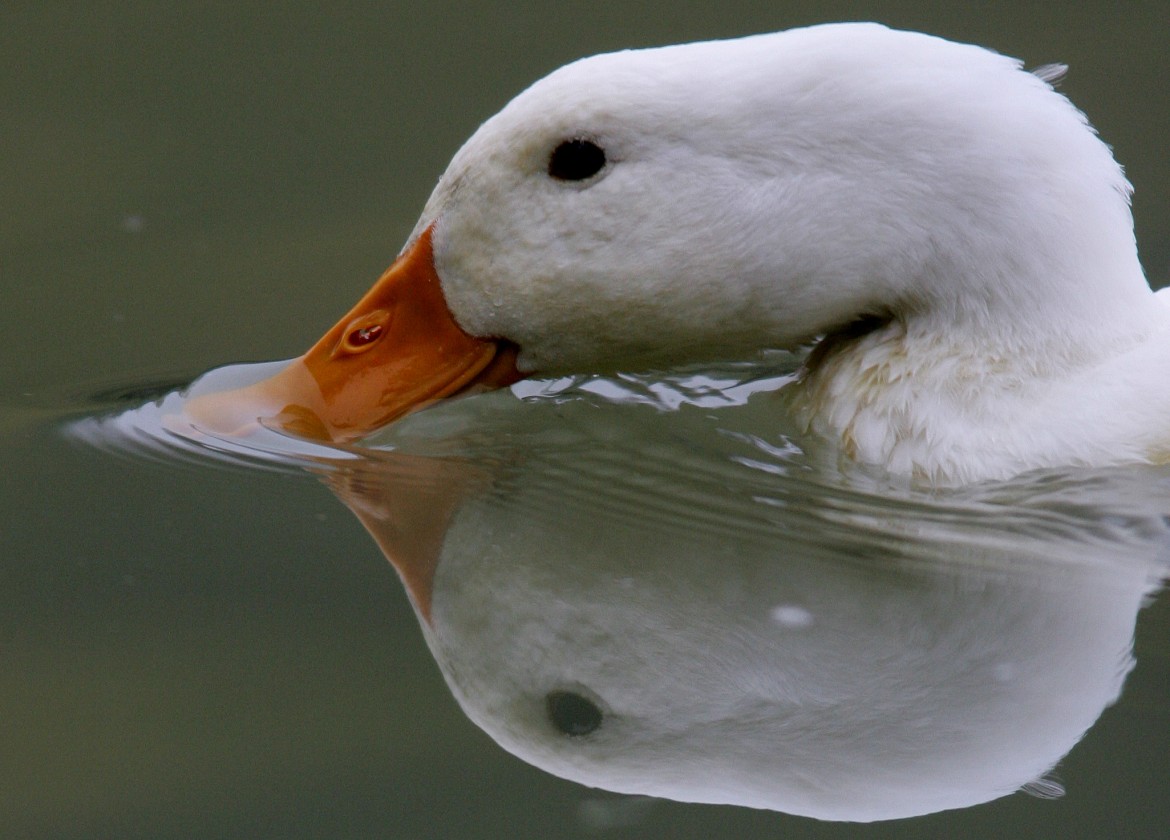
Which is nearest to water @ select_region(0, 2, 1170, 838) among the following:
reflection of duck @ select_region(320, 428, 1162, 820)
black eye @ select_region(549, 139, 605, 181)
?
reflection of duck @ select_region(320, 428, 1162, 820)

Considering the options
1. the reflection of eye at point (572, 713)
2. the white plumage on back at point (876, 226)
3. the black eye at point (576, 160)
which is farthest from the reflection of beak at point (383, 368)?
the reflection of eye at point (572, 713)

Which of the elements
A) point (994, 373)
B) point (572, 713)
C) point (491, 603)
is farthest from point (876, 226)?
point (572, 713)

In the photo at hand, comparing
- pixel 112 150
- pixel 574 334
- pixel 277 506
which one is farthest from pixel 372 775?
pixel 112 150

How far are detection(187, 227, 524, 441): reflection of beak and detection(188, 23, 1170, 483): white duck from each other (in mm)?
151

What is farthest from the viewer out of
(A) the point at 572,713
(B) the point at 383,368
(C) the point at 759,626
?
(B) the point at 383,368

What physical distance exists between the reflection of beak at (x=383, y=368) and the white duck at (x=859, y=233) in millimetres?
151

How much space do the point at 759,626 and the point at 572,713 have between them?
42 cm

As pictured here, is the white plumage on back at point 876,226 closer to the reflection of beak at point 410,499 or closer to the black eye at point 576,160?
the black eye at point 576,160

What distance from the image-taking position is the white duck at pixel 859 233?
10.3ft

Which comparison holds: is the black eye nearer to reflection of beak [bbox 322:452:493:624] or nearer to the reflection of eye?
reflection of beak [bbox 322:452:493:624]

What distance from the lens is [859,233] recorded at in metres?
3.21

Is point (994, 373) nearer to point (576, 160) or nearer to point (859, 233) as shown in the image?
point (859, 233)

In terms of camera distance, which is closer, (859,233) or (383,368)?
(859,233)

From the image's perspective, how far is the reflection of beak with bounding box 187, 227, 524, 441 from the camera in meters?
3.55
